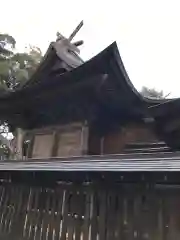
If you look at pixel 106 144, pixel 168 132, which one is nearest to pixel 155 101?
pixel 168 132

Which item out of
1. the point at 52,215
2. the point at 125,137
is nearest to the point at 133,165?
the point at 52,215

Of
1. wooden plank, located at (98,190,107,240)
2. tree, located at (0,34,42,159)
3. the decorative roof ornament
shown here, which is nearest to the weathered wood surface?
wooden plank, located at (98,190,107,240)

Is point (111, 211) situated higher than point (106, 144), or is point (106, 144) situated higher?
point (106, 144)

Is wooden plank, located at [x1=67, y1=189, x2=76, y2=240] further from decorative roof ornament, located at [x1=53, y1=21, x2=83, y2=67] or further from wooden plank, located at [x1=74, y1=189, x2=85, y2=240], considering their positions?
decorative roof ornament, located at [x1=53, y1=21, x2=83, y2=67]

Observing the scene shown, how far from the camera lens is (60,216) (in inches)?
176

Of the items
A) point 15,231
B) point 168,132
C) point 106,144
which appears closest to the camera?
point 15,231

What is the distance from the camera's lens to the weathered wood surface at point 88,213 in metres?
3.52

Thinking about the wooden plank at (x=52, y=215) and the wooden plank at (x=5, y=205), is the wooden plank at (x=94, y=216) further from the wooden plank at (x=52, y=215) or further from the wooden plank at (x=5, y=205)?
the wooden plank at (x=5, y=205)

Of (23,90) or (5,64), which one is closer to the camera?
(23,90)

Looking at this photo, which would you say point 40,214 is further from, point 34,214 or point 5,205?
point 5,205

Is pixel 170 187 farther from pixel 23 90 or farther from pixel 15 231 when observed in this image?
pixel 23 90

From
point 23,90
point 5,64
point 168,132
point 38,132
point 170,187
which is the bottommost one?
point 170,187

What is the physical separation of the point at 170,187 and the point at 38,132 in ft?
19.5

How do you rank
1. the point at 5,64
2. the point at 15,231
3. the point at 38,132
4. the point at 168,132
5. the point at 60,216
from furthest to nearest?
the point at 5,64 → the point at 38,132 → the point at 168,132 → the point at 15,231 → the point at 60,216
